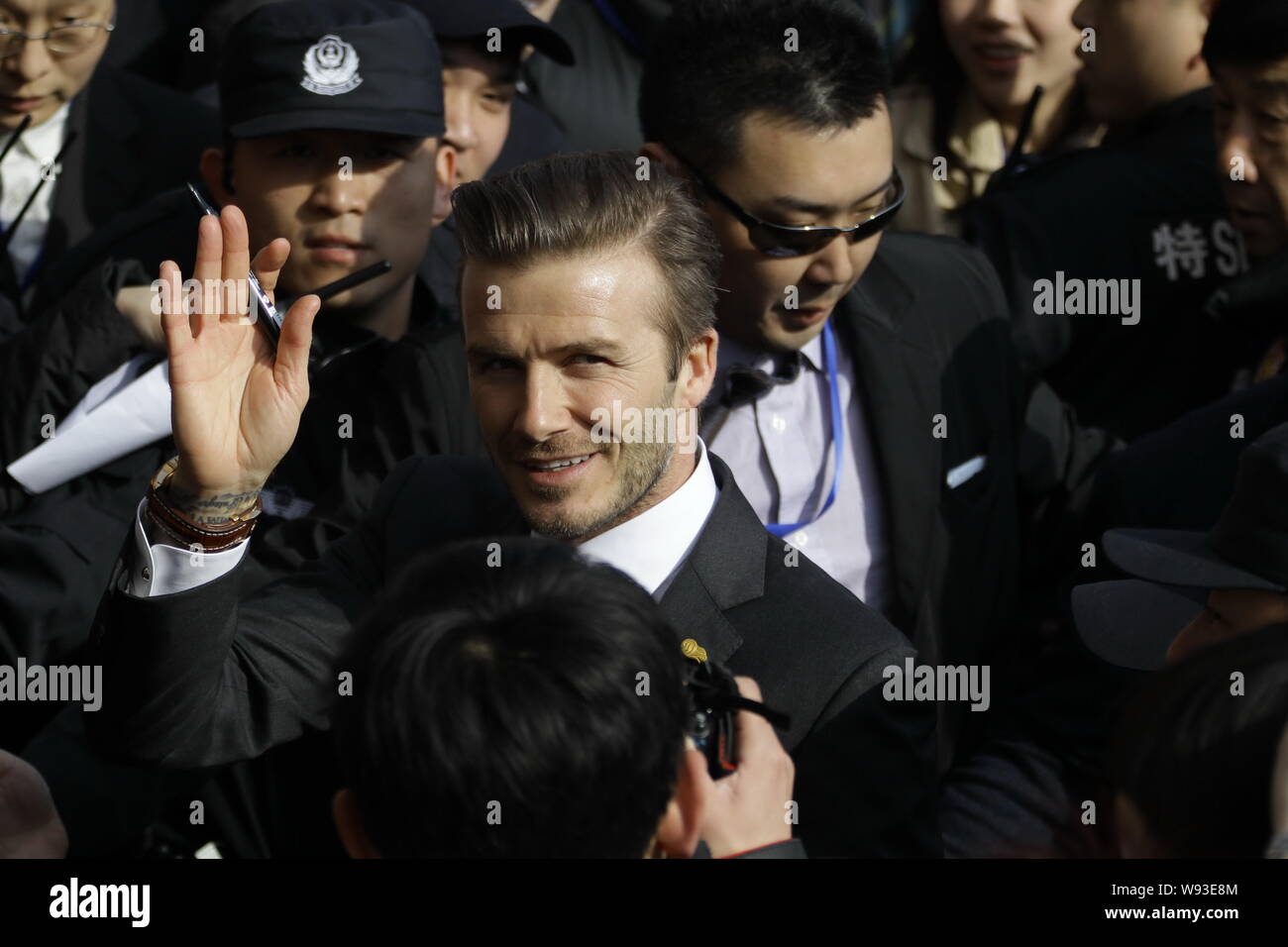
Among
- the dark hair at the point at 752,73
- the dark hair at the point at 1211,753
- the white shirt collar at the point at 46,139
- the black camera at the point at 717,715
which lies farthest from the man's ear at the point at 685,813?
the white shirt collar at the point at 46,139

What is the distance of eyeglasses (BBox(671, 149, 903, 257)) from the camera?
126 inches

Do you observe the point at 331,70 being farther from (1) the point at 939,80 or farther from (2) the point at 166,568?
(1) the point at 939,80

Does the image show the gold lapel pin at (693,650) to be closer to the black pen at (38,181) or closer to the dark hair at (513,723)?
the dark hair at (513,723)

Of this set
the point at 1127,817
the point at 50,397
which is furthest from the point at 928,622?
the point at 50,397

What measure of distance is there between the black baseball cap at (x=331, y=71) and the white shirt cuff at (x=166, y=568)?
1.41m

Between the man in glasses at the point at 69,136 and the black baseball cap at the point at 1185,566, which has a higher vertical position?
the man in glasses at the point at 69,136

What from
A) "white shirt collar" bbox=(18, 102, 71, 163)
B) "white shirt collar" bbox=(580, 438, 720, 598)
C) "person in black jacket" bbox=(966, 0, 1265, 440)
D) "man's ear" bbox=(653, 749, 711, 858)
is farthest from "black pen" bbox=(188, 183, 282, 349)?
"white shirt collar" bbox=(18, 102, 71, 163)

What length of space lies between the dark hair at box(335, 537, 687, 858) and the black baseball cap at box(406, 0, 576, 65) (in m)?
2.44

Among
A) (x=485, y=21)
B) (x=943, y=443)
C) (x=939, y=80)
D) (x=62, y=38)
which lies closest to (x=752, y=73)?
(x=943, y=443)

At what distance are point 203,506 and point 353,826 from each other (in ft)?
2.02

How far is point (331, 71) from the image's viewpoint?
3488 mm

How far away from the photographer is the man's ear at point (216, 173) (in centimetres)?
365

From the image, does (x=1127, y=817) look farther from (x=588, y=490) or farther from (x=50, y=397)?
(x=50, y=397)

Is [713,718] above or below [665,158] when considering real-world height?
below
